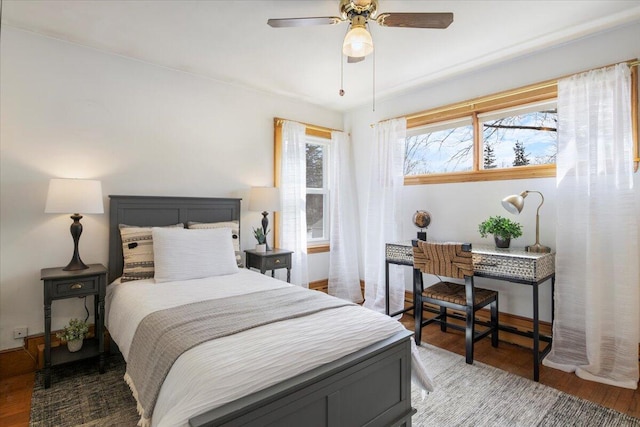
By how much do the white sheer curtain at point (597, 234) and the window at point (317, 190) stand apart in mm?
2570

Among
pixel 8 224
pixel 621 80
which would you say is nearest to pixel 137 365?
pixel 8 224

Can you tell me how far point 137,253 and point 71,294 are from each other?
496 mm

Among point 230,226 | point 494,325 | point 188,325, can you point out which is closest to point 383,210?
point 494,325

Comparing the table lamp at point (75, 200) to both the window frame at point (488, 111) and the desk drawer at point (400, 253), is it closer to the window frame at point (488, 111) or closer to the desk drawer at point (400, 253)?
the desk drawer at point (400, 253)

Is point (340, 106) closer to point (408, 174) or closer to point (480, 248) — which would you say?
point (408, 174)

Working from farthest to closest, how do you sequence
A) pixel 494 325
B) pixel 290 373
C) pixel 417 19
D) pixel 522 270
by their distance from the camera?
pixel 494 325 → pixel 522 270 → pixel 417 19 → pixel 290 373

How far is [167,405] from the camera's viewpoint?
1.36 meters

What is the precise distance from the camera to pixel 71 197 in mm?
2402

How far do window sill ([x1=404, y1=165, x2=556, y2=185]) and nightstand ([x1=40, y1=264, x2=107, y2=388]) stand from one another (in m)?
3.11

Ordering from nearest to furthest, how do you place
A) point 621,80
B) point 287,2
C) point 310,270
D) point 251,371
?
1. point 251,371
2. point 287,2
3. point 621,80
4. point 310,270

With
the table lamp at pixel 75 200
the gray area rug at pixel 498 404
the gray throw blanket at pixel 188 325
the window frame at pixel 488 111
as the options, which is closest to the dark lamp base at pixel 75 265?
the table lamp at pixel 75 200

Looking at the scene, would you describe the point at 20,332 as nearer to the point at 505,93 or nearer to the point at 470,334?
the point at 470,334

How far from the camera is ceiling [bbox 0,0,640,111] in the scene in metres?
2.28

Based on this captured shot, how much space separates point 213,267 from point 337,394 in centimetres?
158
